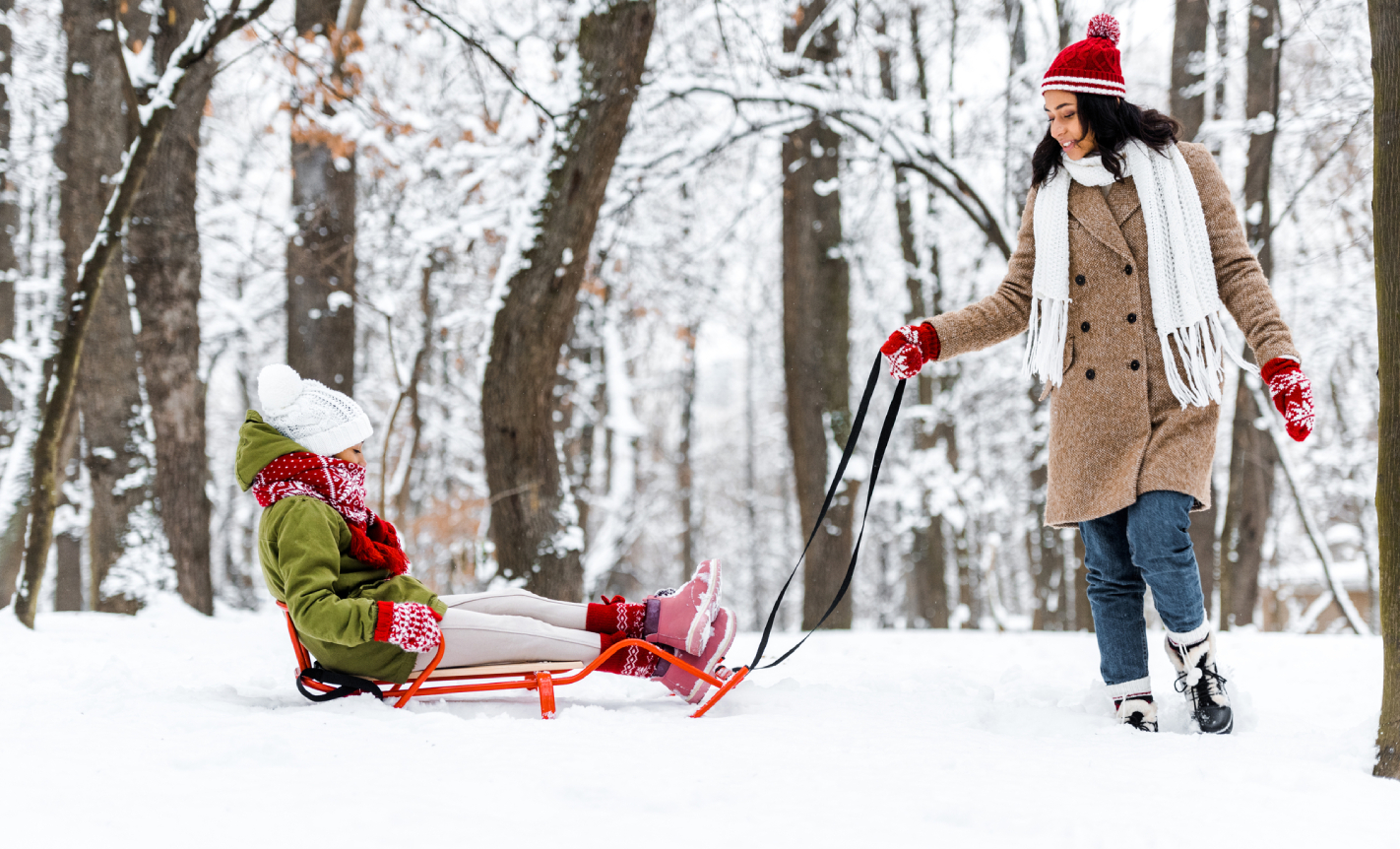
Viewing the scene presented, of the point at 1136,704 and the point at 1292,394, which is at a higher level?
the point at 1292,394

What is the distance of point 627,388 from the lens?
9977 mm

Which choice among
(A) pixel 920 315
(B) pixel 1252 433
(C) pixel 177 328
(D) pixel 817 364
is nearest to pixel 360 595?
(C) pixel 177 328

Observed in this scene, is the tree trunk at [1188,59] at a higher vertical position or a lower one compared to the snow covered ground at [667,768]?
higher

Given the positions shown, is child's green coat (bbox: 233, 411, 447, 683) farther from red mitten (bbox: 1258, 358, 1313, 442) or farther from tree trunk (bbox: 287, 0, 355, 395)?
tree trunk (bbox: 287, 0, 355, 395)

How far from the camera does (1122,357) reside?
2559mm

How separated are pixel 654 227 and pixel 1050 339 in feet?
27.4

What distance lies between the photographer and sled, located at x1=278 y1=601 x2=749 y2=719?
2.55 m

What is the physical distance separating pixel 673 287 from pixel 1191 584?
347 inches

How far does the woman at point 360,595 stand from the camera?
243cm

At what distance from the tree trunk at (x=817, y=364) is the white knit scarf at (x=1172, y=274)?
3.73 meters

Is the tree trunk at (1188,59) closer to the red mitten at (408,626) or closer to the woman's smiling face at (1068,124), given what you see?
the woman's smiling face at (1068,124)

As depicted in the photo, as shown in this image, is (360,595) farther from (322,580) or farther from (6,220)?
(6,220)

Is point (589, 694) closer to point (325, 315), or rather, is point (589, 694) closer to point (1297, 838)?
point (1297, 838)

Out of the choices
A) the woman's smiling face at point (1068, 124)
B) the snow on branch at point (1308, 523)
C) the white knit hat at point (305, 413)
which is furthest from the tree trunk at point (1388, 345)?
the snow on branch at point (1308, 523)
